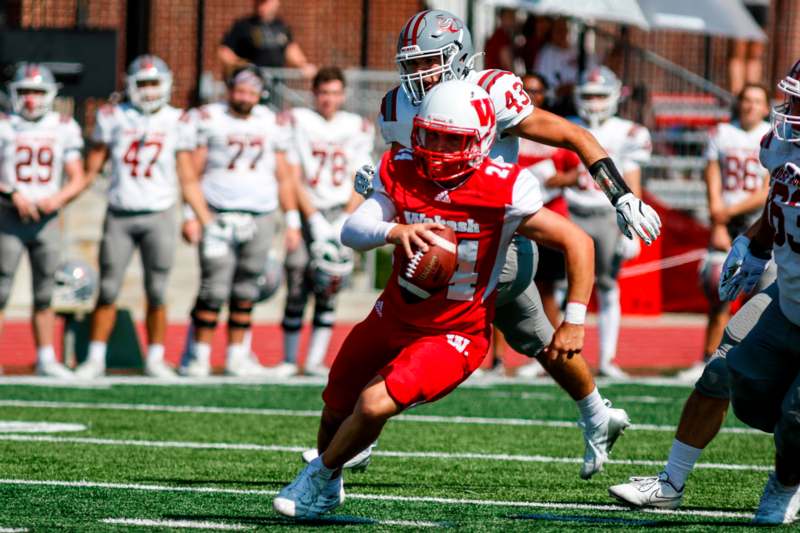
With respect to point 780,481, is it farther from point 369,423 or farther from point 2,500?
point 2,500

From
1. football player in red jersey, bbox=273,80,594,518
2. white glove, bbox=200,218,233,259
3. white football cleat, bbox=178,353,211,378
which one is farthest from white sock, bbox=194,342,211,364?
football player in red jersey, bbox=273,80,594,518

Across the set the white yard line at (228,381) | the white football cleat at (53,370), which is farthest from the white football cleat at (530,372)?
the white football cleat at (53,370)

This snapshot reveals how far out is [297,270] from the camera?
392 inches

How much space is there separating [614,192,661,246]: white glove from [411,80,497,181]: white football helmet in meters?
0.52

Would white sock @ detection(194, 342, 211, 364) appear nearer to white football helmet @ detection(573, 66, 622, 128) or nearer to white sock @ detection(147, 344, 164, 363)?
white sock @ detection(147, 344, 164, 363)

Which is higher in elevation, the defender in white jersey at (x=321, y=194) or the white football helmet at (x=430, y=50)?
the white football helmet at (x=430, y=50)

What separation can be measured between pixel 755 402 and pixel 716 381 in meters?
0.19

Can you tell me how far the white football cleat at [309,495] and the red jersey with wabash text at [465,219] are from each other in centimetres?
55

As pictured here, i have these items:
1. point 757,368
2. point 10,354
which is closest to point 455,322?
point 757,368

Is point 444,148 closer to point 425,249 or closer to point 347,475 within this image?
point 425,249

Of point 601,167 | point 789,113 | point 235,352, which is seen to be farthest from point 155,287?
point 789,113

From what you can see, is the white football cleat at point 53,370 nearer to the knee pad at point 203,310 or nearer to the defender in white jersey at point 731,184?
the knee pad at point 203,310

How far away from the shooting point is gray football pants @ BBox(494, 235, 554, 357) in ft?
18.6

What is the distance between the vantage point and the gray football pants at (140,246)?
31.7 feet
